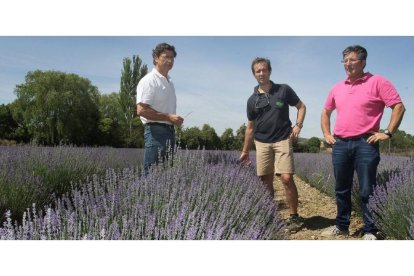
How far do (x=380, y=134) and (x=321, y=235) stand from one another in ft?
2.97

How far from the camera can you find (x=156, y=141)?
2.84 meters

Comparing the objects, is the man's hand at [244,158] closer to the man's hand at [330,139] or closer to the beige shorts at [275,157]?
the beige shorts at [275,157]

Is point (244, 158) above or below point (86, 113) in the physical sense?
below

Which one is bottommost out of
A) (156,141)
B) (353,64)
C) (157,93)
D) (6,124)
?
(156,141)

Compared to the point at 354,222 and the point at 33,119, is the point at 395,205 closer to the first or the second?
the point at 354,222

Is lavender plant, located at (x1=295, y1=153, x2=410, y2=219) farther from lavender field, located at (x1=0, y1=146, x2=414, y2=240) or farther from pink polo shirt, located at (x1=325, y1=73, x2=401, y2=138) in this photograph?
pink polo shirt, located at (x1=325, y1=73, x2=401, y2=138)

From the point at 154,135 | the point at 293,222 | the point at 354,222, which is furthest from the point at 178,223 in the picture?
the point at 354,222

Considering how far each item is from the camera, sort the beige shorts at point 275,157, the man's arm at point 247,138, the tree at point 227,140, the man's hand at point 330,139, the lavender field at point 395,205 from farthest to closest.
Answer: the man's arm at point 247,138 < the tree at point 227,140 < the beige shorts at point 275,157 < the man's hand at point 330,139 < the lavender field at point 395,205

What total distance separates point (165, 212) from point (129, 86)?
112 centimetres

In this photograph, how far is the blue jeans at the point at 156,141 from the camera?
9.27 ft

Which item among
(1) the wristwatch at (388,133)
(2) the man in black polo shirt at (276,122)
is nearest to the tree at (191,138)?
(2) the man in black polo shirt at (276,122)

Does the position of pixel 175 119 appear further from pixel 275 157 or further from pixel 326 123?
pixel 326 123

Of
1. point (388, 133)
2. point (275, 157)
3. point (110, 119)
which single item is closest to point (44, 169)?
point (110, 119)

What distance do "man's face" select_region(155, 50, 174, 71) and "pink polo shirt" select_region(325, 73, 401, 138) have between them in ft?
3.89
